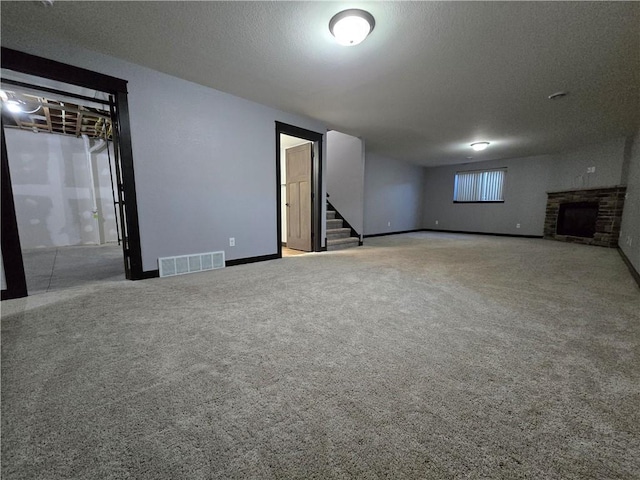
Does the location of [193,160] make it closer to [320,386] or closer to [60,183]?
[320,386]

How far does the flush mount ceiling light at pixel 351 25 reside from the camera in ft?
6.47

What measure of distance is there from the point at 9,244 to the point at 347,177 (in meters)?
5.40

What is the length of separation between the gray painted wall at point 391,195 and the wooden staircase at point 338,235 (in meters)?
1.47

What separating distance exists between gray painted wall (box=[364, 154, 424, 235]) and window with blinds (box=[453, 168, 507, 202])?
128cm

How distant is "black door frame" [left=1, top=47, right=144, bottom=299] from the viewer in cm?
224

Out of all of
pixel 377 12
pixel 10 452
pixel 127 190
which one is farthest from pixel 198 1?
pixel 10 452

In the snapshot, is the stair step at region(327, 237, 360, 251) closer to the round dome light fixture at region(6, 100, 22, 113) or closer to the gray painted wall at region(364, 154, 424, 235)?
the gray painted wall at region(364, 154, 424, 235)

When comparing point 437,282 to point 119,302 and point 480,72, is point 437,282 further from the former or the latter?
point 119,302

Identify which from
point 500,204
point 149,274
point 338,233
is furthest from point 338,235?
point 500,204

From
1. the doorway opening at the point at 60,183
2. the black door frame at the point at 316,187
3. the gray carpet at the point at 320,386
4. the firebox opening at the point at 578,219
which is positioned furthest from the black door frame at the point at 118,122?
the firebox opening at the point at 578,219

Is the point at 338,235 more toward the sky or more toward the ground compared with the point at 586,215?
more toward the ground

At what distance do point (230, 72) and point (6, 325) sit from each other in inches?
118

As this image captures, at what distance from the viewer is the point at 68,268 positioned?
3.62m

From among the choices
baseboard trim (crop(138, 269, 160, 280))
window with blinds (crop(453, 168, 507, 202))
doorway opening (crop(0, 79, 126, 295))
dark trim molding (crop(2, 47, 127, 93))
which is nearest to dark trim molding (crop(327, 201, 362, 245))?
baseboard trim (crop(138, 269, 160, 280))
